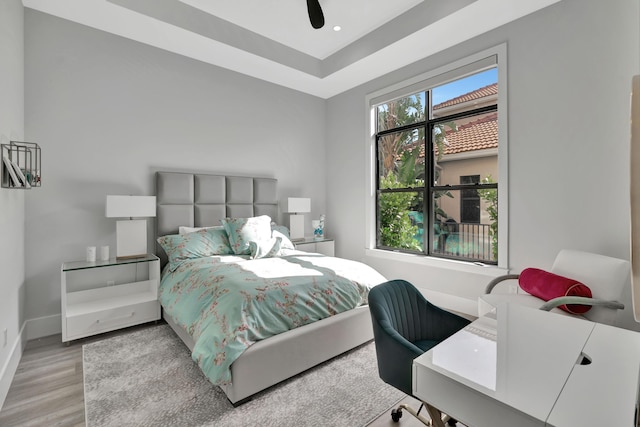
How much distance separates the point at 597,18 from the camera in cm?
250

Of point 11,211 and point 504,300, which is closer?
point 11,211

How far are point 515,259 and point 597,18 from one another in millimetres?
2081

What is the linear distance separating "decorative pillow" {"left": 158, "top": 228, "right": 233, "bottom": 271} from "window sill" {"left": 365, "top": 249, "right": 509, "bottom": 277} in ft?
6.52

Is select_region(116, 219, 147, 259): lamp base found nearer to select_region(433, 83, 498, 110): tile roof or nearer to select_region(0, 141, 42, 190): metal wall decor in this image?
select_region(0, 141, 42, 190): metal wall decor

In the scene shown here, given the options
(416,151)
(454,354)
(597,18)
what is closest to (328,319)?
(454,354)

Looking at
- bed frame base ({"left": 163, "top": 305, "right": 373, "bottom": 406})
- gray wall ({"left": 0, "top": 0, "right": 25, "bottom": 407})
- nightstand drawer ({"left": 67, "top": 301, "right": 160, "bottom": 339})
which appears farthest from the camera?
nightstand drawer ({"left": 67, "top": 301, "right": 160, "bottom": 339})

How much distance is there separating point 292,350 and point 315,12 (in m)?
2.50

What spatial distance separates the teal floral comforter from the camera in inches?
74.1

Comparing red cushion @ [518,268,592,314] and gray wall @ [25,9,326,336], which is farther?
gray wall @ [25,9,326,336]

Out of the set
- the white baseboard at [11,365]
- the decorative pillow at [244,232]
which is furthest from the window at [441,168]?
the white baseboard at [11,365]

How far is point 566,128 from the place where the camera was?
2682mm

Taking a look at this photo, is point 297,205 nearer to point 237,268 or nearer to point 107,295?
point 237,268

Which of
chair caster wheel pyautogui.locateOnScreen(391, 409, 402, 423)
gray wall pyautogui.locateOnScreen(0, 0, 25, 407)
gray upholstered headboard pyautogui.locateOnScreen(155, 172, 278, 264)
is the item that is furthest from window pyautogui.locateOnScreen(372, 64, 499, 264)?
gray wall pyautogui.locateOnScreen(0, 0, 25, 407)

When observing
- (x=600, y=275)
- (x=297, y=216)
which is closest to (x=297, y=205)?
(x=297, y=216)
